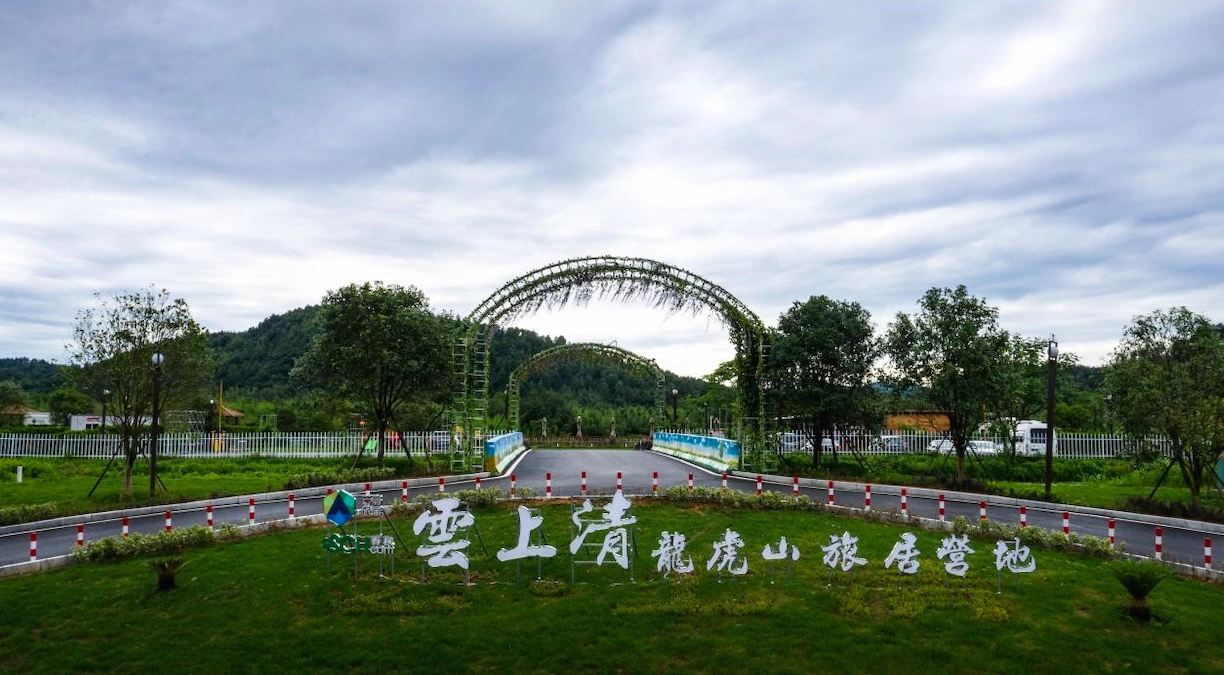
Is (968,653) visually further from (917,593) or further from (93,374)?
(93,374)

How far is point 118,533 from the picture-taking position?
610 inches

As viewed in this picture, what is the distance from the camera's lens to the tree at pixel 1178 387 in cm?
1722

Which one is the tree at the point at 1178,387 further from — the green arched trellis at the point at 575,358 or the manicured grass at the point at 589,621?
the green arched trellis at the point at 575,358

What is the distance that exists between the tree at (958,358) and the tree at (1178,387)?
275 cm

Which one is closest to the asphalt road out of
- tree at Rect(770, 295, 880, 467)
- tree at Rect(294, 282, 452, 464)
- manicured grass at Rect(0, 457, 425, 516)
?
manicured grass at Rect(0, 457, 425, 516)

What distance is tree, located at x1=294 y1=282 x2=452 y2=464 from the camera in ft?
82.2

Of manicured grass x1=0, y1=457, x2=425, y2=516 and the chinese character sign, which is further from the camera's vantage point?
manicured grass x1=0, y1=457, x2=425, y2=516

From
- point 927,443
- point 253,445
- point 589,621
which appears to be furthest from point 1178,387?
point 253,445

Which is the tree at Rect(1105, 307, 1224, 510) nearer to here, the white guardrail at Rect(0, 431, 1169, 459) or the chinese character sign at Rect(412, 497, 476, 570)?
the white guardrail at Rect(0, 431, 1169, 459)

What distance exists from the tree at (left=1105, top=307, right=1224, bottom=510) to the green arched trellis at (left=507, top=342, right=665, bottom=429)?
93.0ft

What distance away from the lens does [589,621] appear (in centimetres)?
1044

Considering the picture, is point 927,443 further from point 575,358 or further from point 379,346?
point 379,346

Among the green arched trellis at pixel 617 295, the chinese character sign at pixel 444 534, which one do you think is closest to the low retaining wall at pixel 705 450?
the green arched trellis at pixel 617 295

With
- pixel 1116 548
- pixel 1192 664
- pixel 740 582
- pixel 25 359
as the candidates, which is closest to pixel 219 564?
pixel 740 582
